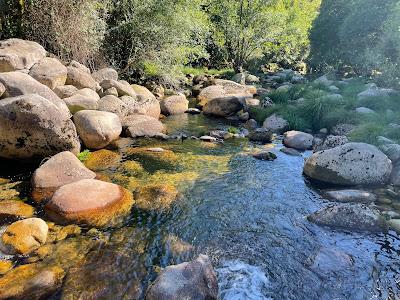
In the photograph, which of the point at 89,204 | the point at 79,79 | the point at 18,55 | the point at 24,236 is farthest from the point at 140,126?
the point at 24,236

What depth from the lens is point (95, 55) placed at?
17.3 metres

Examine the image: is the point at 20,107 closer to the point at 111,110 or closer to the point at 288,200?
the point at 111,110

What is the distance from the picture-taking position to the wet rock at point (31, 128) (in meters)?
8.58

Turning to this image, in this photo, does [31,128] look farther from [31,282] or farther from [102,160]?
[31,282]

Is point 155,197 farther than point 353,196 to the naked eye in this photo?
No

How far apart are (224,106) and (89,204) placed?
10574 millimetres

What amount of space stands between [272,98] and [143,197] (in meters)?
11.7

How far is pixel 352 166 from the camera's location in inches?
357

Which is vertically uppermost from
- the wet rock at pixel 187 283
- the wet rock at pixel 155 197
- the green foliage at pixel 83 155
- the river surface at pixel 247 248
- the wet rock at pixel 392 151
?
the wet rock at pixel 392 151

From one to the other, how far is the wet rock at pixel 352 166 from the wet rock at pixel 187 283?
17.2 feet

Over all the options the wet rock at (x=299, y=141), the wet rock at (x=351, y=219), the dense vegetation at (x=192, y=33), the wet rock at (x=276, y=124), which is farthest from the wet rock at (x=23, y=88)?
the wet rock at (x=276, y=124)

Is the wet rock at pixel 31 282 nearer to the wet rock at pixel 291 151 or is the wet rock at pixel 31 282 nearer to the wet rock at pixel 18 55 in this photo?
the wet rock at pixel 291 151

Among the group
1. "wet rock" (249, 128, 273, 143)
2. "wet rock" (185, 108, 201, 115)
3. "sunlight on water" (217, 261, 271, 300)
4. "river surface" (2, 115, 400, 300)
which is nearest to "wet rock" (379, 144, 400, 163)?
"river surface" (2, 115, 400, 300)

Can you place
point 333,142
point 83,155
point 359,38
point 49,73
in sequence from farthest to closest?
1. point 359,38
2. point 49,73
3. point 333,142
4. point 83,155
